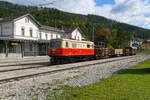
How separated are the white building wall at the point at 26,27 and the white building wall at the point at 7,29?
107 centimetres

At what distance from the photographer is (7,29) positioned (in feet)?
125

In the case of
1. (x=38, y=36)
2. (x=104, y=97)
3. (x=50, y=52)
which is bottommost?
(x=104, y=97)

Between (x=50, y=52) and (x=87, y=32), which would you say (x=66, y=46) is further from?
(x=87, y=32)

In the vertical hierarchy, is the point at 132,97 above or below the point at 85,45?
below

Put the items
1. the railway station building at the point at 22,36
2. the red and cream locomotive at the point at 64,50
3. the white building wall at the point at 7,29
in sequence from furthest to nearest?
the white building wall at the point at 7,29, the railway station building at the point at 22,36, the red and cream locomotive at the point at 64,50

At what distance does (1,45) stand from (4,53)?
1.63 m

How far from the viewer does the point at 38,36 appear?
44688 mm

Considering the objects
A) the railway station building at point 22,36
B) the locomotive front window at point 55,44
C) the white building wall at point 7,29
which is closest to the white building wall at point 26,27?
the railway station building at point 22,36

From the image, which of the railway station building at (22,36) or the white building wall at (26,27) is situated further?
the white building wall at (26,27)

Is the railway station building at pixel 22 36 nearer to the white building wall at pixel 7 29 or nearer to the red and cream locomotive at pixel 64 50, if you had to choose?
the white building wall at pixel 7 29

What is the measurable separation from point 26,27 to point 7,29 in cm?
450

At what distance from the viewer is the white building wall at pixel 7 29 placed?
37.4m

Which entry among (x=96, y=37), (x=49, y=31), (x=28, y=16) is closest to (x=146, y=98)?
(x=28, y=16)

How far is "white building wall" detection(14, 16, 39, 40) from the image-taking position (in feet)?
124
